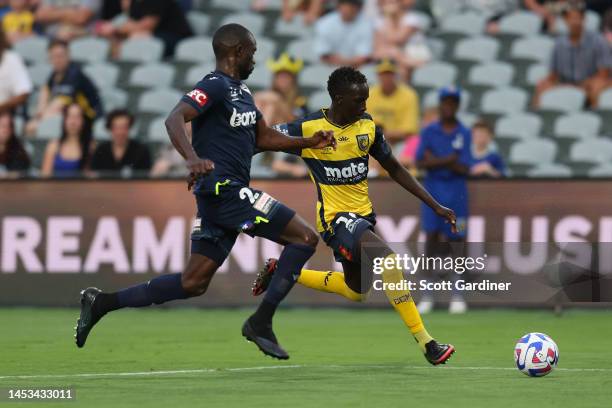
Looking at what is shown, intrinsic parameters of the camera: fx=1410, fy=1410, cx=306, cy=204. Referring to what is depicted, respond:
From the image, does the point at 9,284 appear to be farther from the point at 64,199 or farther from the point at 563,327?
the point at 563,327

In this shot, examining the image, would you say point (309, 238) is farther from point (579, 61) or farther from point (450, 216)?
point (579, 61)

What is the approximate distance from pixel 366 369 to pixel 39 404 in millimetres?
2694

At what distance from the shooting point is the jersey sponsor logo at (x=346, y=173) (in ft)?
34.0

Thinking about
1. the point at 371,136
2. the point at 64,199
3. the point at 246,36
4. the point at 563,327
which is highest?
the point at 246,36

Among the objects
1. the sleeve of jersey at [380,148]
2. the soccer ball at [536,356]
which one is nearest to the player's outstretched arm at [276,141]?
the sleeve of jersey at [380,148]

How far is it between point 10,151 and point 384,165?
7.07m

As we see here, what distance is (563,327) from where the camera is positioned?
43.8 ft

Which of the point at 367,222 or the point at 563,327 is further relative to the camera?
the point at 563,327

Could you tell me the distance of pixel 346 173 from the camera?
10.4m

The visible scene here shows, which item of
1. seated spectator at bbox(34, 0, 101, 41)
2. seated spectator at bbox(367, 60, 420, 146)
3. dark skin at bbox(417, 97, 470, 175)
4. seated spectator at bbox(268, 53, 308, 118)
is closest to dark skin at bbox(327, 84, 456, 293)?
dark skin at bbox(417, 97, 470, 175)

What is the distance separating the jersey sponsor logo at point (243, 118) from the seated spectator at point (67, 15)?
36.3ft

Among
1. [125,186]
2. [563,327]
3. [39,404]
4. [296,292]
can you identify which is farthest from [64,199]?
[39,404]

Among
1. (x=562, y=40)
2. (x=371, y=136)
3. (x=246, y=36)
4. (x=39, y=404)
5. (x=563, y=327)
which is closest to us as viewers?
(x=39, y=404)

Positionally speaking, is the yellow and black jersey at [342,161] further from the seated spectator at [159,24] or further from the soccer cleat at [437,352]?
the seated spectator at [159,24]
